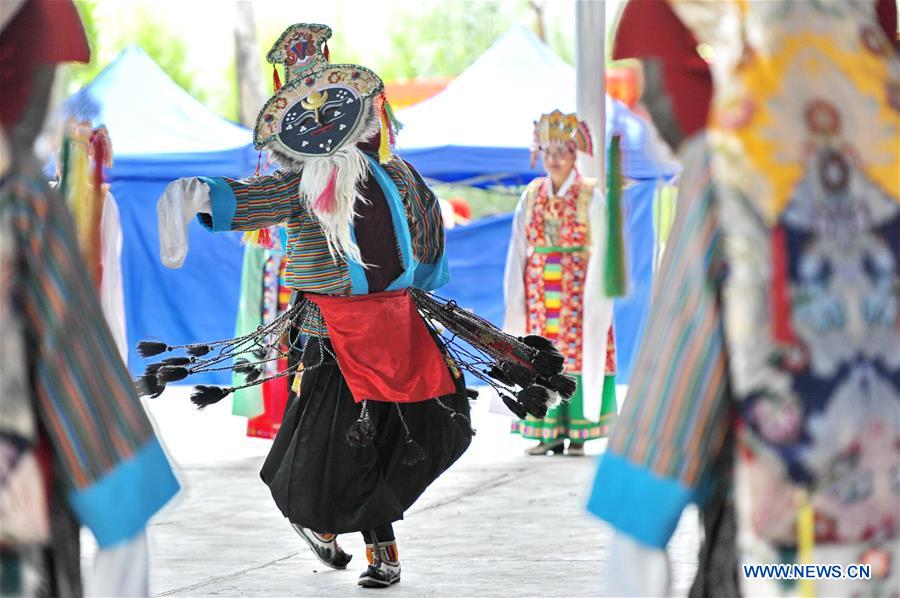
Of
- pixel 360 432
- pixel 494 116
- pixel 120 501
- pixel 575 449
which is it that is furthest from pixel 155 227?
pixel 120 501

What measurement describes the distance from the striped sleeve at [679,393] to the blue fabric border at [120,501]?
2.54ft

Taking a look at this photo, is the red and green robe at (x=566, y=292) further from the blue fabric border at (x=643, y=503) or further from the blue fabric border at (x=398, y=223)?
the blue fabric border at (x=643, y=503)

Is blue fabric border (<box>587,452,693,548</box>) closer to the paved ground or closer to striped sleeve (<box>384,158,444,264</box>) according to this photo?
the paved ground

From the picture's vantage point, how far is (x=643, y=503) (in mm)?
2410

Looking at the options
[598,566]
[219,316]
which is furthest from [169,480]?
[219,316]

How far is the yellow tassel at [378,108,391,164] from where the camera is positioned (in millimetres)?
4820

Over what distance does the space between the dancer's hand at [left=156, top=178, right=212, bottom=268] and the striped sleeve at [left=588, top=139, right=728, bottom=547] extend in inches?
Answer: 80.0

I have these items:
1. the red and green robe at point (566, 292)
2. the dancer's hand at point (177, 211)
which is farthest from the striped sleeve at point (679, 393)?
the red and green robe at point (566, 292)

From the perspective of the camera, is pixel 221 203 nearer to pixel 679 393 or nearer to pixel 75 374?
pixel 75 374

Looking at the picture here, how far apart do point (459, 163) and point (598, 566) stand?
7.28 metres

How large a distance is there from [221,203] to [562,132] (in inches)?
167

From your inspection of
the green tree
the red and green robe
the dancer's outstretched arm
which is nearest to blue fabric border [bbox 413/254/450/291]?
the dancer's outstretched arm

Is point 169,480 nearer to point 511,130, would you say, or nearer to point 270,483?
point 270,483

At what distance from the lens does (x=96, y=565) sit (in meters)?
2.47
